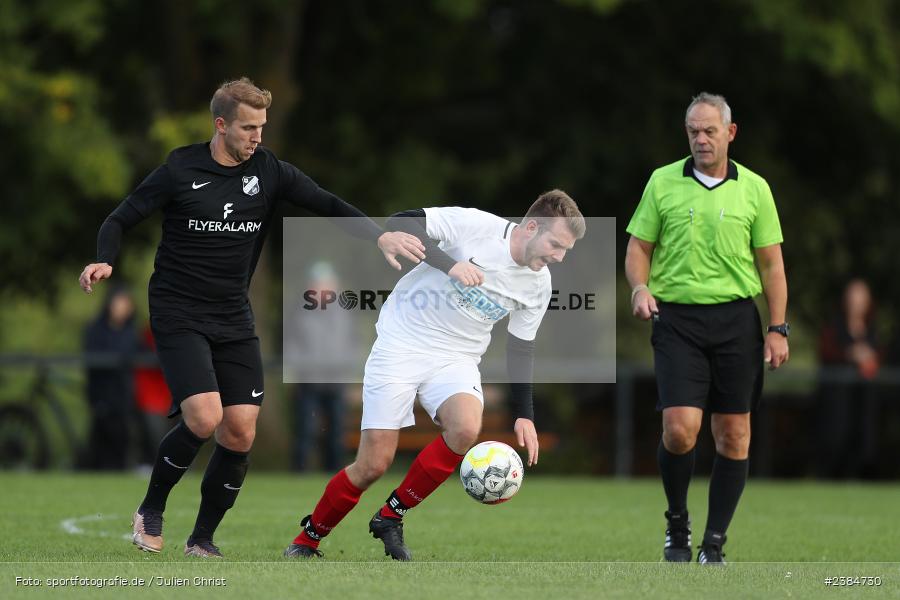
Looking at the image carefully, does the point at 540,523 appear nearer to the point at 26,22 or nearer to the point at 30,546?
the point at 30,546

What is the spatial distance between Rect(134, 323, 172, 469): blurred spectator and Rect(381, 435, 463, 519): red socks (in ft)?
27.5

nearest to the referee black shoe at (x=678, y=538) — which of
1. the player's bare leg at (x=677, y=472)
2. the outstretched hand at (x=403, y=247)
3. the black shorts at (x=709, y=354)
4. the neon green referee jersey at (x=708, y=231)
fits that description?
the player's bare leg at (x=677, y=472)

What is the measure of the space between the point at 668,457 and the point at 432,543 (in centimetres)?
163

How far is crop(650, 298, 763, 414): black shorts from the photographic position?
8117 millimetres

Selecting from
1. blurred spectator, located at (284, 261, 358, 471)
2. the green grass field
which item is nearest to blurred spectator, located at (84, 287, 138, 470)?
the green grass field

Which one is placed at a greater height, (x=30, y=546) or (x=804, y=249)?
(x=804, y=249)

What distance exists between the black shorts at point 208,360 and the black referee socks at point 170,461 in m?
0.15

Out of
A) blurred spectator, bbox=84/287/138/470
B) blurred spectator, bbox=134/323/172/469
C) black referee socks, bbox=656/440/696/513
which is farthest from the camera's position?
Answer: blurred spectator, bbox=84/287/138/470

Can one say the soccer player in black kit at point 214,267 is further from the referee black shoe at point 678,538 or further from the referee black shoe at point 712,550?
the referee black shoe at point 712,550

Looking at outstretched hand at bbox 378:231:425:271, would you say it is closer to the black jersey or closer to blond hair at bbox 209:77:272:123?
the black jersey

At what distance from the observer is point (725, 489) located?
8289 millimetres

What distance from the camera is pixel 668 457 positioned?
831 centimetres

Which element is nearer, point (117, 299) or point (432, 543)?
point (432, 543)

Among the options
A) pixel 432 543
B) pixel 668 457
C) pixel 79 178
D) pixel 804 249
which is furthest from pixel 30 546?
pixel 804 249
